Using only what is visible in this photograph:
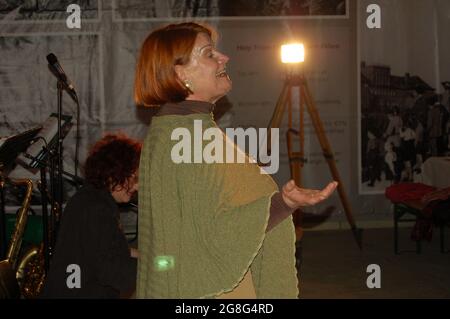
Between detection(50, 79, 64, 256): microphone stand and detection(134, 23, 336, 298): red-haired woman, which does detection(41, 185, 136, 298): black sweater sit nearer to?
detection(134, 23, 336, 298): red-haired woman

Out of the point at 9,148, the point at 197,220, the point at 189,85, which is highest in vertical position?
the point at 189,85

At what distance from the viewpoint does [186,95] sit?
186 cm

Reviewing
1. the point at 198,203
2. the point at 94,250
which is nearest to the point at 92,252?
the point at 94,250

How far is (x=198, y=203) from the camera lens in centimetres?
171

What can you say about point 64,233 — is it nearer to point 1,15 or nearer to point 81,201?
point 81,201

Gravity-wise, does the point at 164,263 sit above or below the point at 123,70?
below

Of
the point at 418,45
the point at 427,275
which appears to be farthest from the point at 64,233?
the point at 418,45

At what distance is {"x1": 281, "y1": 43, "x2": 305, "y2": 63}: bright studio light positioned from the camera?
598cm

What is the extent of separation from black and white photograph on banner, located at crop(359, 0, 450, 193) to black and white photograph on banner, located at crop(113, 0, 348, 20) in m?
0.60

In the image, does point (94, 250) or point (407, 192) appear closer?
point (94, 250)

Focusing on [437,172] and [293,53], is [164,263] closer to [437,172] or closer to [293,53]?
[293,53]

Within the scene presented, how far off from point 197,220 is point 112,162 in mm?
1235

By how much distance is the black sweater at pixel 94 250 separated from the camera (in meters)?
2.64
